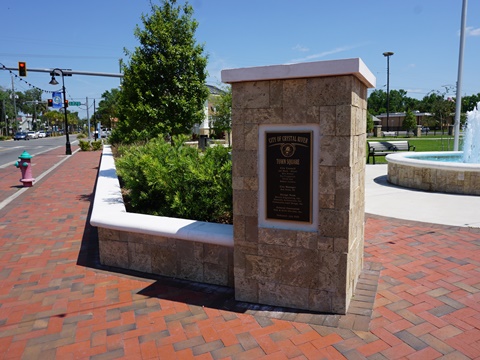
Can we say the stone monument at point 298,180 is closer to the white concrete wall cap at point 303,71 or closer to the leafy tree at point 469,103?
the white concrete wall cap at point 303,71

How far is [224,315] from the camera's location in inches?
151

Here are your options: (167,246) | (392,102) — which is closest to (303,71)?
(167,246)

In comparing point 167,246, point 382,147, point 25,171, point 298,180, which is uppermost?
point 298,180

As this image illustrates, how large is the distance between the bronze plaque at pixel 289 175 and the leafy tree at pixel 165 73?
7445 millimetres

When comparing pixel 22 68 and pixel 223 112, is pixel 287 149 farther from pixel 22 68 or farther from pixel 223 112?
pixel 223 112

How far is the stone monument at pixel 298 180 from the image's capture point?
138 inches

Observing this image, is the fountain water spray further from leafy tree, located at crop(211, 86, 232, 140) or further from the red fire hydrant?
leafy tree, located at crop(211, 86, 232, 140)

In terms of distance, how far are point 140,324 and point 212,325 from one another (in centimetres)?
71

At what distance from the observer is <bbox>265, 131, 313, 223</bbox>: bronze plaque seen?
12.1 ft

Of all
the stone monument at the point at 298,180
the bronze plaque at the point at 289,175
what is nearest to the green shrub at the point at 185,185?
the stone monument at the point at 298,180

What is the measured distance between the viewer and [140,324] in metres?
3.71

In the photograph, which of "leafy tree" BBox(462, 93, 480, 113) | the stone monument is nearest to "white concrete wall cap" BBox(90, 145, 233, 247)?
A: the stone monument

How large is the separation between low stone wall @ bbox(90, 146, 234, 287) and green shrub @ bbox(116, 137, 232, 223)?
0.67m

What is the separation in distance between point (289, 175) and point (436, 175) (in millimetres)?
7457
